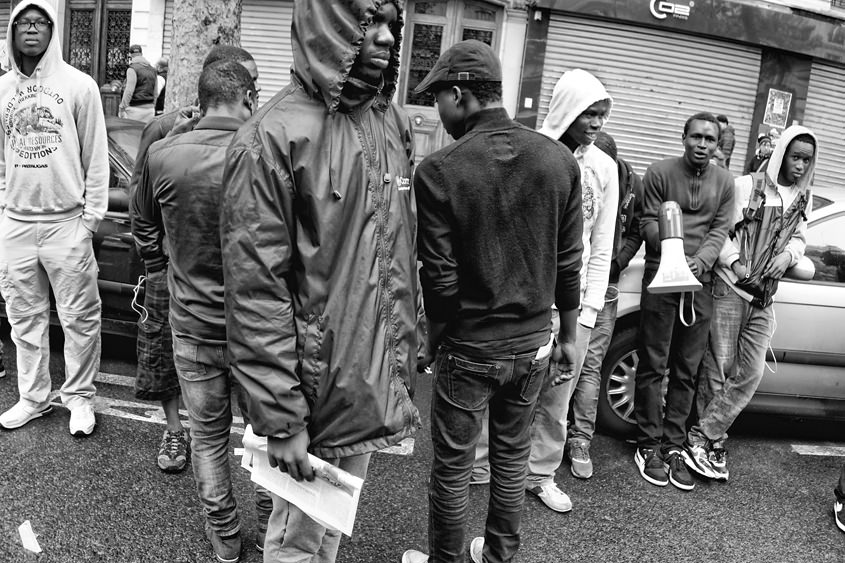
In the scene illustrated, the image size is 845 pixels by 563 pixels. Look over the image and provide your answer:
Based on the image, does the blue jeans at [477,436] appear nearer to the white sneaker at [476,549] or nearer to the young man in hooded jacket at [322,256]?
the white sneaker at [476,549]

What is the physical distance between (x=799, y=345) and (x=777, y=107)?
953cm

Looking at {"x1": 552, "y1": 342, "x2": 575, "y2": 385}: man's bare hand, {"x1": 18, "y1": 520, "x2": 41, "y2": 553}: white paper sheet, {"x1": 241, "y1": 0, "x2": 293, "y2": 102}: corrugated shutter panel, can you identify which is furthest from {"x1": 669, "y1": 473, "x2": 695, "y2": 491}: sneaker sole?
{"x1": 241, "y1": 0, "x2": 293, "y2": 102}: corrugated shutter panel

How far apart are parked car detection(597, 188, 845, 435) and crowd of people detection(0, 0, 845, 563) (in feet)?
1.08

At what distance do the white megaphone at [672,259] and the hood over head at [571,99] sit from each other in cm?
76

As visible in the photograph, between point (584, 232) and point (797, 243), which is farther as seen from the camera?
point (797, 243)

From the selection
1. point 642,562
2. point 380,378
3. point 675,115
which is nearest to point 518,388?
point 380,378

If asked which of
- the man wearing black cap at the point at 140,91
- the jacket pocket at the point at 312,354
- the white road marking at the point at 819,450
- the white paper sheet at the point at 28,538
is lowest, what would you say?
the white paper sheet at the point at 28,538

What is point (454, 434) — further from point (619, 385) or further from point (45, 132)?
point (45, 132)

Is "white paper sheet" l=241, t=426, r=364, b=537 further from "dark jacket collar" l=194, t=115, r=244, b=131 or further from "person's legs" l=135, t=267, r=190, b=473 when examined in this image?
"person's legs" l=135, t=267, r=190, b=473

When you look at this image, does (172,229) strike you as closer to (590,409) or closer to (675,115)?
(590,409)

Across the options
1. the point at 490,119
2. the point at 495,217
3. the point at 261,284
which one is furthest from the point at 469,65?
the point at 261,284

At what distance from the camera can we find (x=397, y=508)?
343cm

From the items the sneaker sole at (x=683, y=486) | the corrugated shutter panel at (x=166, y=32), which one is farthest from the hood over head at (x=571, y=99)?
the corrugated shutter panel at (x=166, y=32)

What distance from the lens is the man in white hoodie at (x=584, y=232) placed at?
10.7 feet
